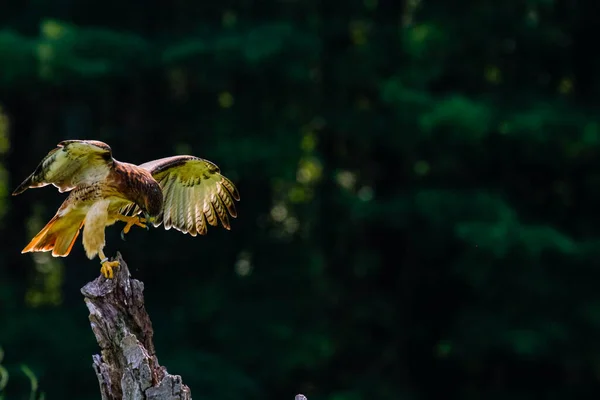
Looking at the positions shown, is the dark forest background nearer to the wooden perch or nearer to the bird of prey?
the bird of prey

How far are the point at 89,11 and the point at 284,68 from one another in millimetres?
2050

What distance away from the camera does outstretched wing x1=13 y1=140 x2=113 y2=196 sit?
5.48 m

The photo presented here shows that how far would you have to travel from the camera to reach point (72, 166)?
18.5 ft

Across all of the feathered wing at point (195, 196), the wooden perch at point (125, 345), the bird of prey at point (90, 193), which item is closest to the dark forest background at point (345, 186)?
the feathered wing at point (195, 196)

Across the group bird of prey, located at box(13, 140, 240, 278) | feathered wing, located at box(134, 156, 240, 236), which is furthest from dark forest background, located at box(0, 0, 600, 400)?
bird of prey, located at box(13, 140, 240, 278)

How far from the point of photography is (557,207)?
11719 mm

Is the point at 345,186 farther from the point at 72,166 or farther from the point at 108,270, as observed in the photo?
the point at 108,270

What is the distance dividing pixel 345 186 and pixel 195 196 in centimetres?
662

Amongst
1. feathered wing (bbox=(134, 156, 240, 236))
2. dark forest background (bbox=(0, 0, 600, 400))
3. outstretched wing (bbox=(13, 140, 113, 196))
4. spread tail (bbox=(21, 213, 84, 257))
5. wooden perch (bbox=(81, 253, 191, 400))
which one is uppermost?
dark forest background (bbox=(0, 0, 600, 400))

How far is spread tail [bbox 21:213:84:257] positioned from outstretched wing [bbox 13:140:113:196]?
150 mm

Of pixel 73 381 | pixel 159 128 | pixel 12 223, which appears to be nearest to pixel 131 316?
pixel 73 381

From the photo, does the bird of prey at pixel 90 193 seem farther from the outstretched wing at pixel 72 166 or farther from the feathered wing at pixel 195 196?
the feathered wing at pixel 195 196

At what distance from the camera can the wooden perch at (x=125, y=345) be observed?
15.5 feet

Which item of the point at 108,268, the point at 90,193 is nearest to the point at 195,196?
the point at 90,193
